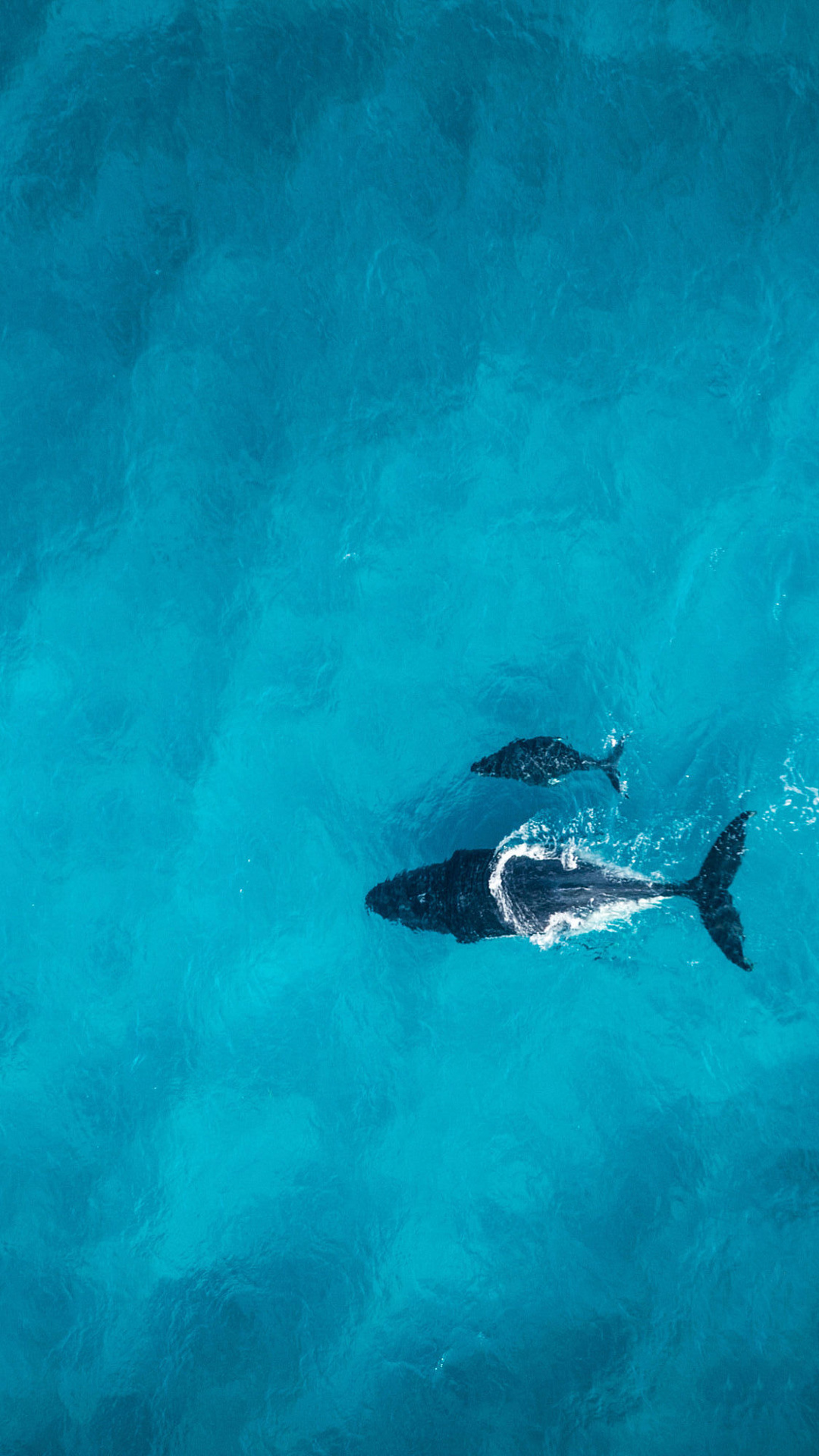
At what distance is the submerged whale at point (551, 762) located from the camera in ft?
47.4

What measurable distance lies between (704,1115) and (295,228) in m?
17.9

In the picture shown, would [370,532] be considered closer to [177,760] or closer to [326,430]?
[326,430]

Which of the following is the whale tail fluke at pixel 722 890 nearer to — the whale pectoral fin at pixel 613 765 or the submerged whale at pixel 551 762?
the whale pectoral fin at pixel 613 765

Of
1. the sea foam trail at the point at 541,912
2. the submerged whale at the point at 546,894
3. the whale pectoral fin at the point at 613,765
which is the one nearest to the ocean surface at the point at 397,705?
the whale pectoral fin at the point at 613,765

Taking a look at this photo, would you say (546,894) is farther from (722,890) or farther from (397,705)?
(397,705)

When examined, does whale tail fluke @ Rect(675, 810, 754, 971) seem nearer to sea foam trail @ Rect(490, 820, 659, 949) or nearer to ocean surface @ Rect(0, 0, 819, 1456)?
ocean surface @ Rect(0, 0, 819, 1456)

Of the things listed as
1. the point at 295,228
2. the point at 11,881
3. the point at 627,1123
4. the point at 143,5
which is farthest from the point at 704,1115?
the point at 143,5

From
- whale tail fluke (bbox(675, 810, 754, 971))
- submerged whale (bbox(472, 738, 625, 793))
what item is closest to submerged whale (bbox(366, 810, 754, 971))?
whale tail fluke (bbox(675, 810, 754, 971))

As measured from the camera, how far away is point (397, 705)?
1484cm

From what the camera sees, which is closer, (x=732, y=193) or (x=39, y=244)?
(x=732, y=193)

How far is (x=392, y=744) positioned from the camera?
14859mm

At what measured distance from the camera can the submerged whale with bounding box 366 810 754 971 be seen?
13930 mm

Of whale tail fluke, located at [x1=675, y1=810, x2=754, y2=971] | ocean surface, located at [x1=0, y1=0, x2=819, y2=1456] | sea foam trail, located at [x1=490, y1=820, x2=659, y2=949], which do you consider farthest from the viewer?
ocean surface, located at [x1=0, y1=0, x2=819, y2=1456]

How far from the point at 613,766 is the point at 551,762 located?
1.13 meters
